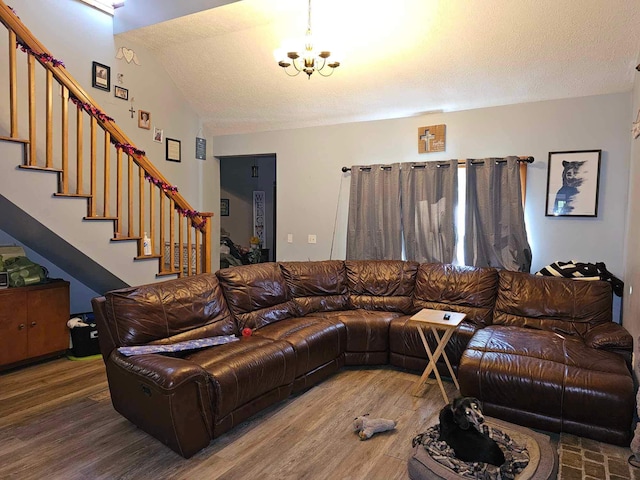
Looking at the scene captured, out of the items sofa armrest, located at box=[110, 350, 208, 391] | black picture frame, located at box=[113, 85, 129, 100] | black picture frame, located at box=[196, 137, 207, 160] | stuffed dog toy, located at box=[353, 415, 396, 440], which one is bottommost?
stuffed dog toy, located at box=[353, 415, 396, 440]

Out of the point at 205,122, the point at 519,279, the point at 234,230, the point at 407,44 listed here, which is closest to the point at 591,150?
the point at 519,279

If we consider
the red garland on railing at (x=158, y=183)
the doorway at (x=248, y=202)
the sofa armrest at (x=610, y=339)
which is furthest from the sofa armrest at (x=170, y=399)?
the doorway at (x=248, y=202)

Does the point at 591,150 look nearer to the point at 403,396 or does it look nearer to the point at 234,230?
the point at 403,396

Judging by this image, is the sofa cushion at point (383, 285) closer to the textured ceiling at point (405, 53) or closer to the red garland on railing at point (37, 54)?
the textured ceiling at point (405, 53)

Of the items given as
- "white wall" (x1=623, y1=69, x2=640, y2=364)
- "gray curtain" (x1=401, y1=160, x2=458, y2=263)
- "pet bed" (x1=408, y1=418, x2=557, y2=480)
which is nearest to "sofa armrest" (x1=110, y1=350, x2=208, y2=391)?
"pet bed" (x1=408, y1=418, x2=557, y2=480)

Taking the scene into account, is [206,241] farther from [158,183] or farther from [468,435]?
[468,435]

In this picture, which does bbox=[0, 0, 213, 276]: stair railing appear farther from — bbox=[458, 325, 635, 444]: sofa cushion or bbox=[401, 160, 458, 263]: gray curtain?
bbox=[458, 325, 635, 444]: sofa cushion

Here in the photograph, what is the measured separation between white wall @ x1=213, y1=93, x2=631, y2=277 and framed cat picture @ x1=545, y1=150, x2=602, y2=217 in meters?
0.05

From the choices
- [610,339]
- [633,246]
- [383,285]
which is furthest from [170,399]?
[633,246]

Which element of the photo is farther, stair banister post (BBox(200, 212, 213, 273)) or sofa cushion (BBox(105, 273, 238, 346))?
stair banister post (BBox(200, 212, 213, 273))

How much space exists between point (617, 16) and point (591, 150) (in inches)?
44.0

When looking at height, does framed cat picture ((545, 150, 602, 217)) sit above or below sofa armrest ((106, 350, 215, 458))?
above

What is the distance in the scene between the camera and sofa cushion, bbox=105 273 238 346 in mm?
2691

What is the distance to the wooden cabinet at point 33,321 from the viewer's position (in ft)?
11.5
